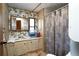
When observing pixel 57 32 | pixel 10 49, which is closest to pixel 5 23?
pixel 10 49

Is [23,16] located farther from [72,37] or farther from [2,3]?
[72,37]

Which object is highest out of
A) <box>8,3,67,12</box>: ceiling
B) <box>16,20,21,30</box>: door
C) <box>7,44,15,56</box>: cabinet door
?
<box>8,3,67,12</box>: ceiling

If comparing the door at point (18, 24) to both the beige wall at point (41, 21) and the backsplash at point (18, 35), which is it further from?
the beige wall at point (41, 21)

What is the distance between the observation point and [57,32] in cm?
108

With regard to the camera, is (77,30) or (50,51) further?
(50,51)

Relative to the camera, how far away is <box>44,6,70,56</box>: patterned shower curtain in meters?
1.02

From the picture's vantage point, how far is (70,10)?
1.01m

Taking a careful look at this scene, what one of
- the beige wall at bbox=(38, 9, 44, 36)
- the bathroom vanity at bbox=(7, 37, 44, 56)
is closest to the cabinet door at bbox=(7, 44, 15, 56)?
the bathroom vanity at bbox=(7, 37, 44, 56)

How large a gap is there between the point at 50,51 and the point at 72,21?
0.38 m

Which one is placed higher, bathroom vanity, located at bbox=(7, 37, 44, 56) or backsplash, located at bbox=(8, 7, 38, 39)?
backsplash, located at bbox=(8, 7, 38, 39)

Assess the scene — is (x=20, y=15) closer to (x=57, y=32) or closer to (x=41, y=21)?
(x=41, y=21)

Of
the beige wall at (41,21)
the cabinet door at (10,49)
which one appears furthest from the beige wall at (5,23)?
the beige wall at (41,21)

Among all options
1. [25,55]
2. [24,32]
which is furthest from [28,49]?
[24,32]

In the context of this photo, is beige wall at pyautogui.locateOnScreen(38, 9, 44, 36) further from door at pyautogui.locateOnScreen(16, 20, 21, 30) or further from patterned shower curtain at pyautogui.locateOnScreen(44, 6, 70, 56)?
door at pyautogui.locateOnScreen(16, 20, 21, 30)
